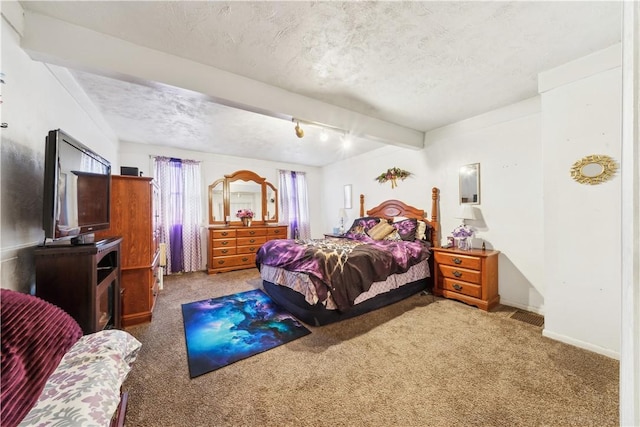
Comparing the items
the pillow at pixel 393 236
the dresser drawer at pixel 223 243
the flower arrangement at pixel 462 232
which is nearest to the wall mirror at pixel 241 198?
the dresser drawer at pixel 223 243

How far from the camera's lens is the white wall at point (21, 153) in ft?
4.45

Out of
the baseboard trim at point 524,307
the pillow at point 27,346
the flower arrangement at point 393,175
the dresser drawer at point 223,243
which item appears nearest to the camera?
the pillow at point 27,346

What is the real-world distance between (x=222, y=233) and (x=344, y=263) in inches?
119

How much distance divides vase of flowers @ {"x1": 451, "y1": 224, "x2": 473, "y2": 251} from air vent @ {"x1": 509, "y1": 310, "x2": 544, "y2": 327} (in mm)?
843

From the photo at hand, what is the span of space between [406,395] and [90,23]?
3196 mm

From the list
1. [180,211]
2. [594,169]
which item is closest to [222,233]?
[180,211]

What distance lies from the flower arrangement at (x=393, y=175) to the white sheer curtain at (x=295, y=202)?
217cm

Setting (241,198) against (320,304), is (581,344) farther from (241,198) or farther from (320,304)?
(241,198)

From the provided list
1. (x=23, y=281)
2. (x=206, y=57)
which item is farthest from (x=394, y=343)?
(x=206, y=57)

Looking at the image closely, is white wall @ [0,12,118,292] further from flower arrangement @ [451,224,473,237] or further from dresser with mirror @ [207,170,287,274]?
flower arrangement @ [451,224,473,237]

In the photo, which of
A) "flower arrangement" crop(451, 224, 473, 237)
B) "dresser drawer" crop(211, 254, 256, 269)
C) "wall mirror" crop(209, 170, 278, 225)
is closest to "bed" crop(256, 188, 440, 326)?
"flower arrangement" crop(451, 224, 473, 237)

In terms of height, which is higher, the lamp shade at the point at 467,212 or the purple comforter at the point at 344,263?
the lamp shade at the point at 467,212

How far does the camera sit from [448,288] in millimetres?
3113

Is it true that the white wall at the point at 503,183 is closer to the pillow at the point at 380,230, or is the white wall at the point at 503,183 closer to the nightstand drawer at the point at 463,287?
the nightstand drawer at the point at 463,287
